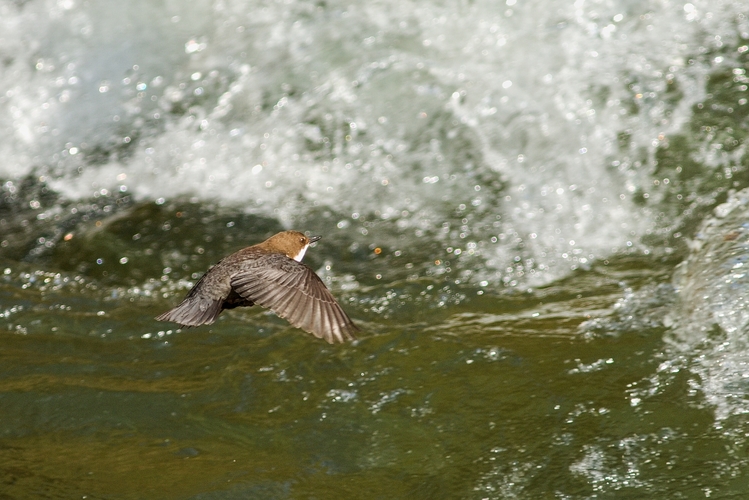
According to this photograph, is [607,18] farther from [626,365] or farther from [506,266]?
[626,365]

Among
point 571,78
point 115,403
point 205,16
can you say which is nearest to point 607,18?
point 571,78

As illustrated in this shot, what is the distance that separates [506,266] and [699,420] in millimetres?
1863

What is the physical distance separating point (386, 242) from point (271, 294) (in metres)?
2.41

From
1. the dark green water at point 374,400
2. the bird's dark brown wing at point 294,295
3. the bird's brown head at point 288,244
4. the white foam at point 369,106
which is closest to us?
the bird's dark brown wing at point 294,295

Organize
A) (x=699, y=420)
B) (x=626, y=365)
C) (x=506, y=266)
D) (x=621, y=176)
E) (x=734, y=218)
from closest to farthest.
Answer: (x=699, y=420), (x=626, y=365), (x=734, y=218), (x=506, y=266), (x=621, y=176)

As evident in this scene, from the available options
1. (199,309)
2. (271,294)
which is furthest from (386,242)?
(271,294)

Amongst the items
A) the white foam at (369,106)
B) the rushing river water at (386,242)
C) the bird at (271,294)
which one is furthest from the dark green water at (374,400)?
the white foam at (369,106)

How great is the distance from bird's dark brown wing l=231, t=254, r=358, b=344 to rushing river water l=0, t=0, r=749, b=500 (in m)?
0.62

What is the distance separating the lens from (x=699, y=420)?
11.6 feet

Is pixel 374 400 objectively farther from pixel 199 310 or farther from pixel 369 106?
pixel 369 106

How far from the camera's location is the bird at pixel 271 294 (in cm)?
322

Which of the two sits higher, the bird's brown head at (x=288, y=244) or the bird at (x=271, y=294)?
the bird's brown head at (x=288, y=244)

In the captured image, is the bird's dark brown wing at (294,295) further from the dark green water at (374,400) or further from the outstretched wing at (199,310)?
the dark green water at (374,400)

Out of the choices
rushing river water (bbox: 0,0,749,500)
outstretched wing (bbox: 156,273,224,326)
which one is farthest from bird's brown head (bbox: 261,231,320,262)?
rushing river water (bbox: 0,0,749,500)
